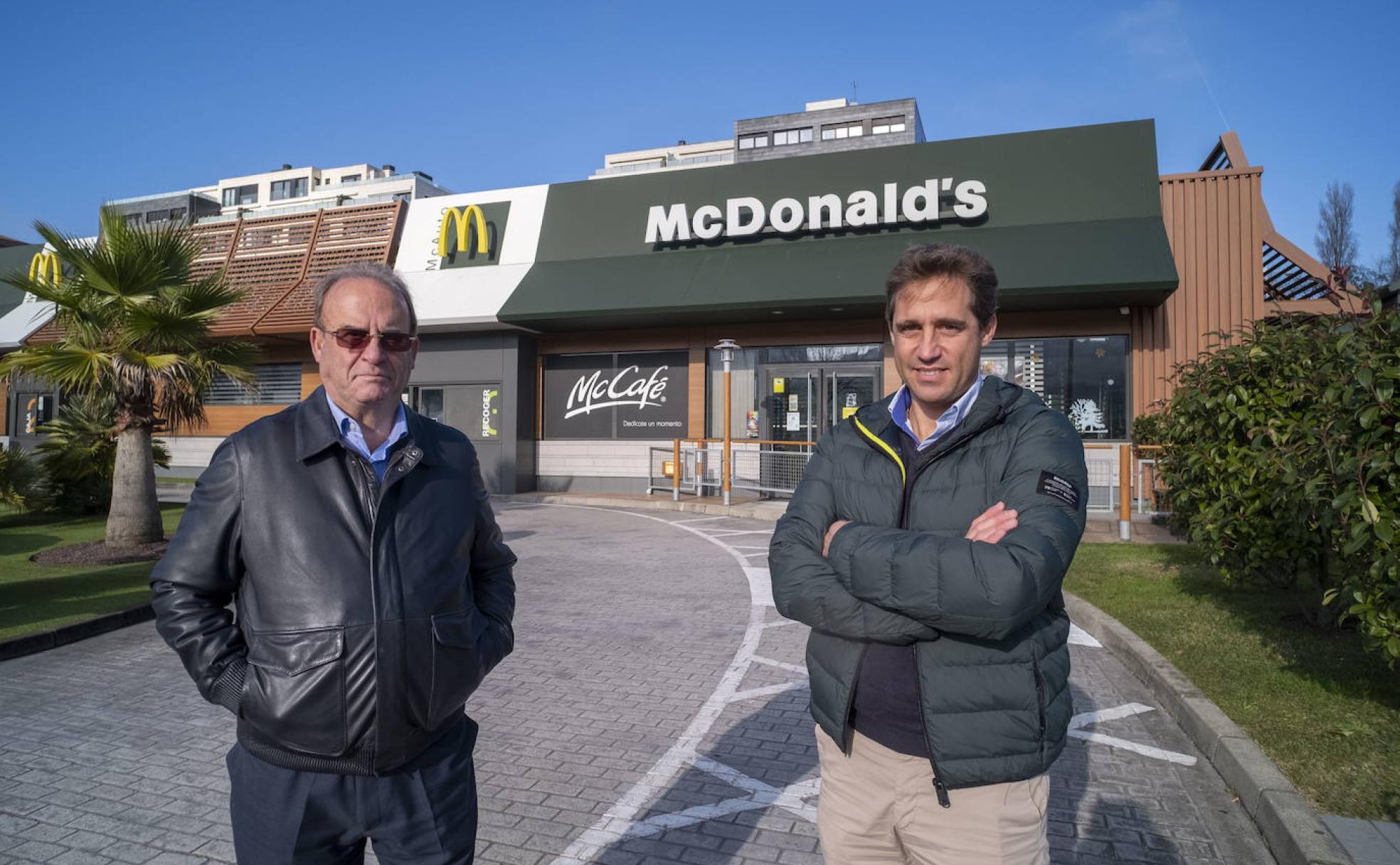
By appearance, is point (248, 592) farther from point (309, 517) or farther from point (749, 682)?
point (749, 682)

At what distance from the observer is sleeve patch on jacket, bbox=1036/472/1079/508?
81.0 inches

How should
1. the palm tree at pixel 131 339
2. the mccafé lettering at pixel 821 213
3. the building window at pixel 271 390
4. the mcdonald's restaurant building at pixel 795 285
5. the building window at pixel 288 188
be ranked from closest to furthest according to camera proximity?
the palm tree at pixel 131 339 → the mcdonald's restaurant building at pixel 795 285 → the mccafé lettering at pixel 821 213 → the building window at pixel 271 390 → the building window at pixel 288 188

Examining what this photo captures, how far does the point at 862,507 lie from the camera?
7.52 ft

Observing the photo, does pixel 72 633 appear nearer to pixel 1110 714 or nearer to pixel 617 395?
pixel 1110 714

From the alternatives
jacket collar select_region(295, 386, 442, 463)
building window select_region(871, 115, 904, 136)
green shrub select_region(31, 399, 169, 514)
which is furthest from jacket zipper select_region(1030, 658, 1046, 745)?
building window select_region(871, 115, 904, 136)

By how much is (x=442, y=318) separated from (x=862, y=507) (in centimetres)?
1825

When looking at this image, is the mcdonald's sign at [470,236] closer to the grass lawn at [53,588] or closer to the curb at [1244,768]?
the grass lawn at [53,588]

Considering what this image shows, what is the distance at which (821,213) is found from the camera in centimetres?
1747

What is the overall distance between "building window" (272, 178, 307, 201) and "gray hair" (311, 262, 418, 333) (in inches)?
4145

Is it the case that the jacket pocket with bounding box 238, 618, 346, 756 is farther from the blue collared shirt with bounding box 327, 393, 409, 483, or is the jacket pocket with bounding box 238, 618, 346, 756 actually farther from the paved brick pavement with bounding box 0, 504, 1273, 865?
the paved brick pavement with bounding box 0, 504, 1273, 865

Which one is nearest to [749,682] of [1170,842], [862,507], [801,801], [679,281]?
[801,801]

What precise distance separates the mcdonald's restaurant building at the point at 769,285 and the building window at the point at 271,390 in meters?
0.19

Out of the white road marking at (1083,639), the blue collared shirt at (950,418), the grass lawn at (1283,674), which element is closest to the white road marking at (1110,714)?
the grass lawn at (1283,674)

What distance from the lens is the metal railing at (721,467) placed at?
57.3 ft
